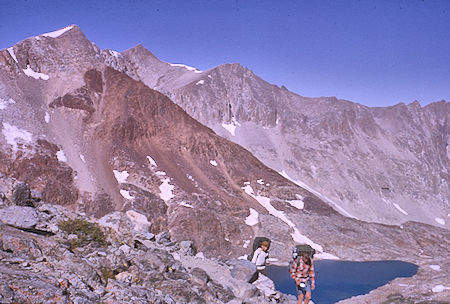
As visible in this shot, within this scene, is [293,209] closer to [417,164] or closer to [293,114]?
[293,114]

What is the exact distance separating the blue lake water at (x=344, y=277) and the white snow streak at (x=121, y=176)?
3245cm

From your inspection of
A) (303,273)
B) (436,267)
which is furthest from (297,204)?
(303,273)

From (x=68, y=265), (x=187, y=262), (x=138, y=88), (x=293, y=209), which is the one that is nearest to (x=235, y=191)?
(x=293, y=209)

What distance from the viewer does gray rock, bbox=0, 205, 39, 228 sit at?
12.1 m

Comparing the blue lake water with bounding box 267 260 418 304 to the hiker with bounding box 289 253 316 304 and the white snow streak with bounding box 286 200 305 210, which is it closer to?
the white snow streak with bounding box 286 200 305 210

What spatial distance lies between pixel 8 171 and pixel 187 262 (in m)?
57.0

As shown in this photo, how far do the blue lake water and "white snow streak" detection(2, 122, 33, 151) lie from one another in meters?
50.1

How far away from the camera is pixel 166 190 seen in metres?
73.1

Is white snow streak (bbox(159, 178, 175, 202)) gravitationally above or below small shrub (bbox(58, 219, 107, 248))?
above

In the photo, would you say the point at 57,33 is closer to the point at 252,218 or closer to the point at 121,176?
the point at 121,176

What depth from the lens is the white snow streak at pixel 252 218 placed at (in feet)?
249

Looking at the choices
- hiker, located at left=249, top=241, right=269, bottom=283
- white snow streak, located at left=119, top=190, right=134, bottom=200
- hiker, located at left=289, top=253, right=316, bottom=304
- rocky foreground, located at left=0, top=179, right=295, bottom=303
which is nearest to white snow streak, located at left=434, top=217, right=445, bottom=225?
white snow streak, located at left=119, top=190, right=134, bottom=200

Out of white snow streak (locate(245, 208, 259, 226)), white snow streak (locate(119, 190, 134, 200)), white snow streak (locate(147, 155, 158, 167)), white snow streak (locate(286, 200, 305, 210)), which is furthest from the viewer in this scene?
white snow streak (locate(286, 200, 305, 210))

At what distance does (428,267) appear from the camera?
71.6 metres
